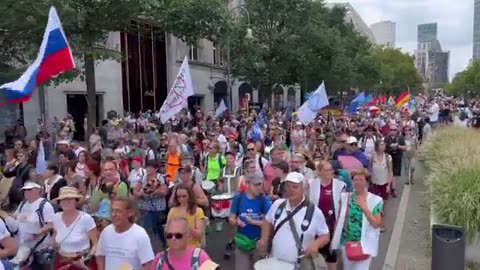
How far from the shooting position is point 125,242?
4.28 metres

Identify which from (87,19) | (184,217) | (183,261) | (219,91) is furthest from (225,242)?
(219,91)

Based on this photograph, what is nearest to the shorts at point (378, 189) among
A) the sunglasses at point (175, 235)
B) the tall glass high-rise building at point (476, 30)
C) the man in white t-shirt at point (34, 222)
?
the man in white t-shirt at point (34, 222)

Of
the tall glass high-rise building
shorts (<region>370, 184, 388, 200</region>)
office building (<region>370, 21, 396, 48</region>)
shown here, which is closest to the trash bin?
shorts (<region>370, 184, 388, 200</region>)

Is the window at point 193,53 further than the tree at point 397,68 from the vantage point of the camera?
No

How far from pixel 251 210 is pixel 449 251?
2.32 m

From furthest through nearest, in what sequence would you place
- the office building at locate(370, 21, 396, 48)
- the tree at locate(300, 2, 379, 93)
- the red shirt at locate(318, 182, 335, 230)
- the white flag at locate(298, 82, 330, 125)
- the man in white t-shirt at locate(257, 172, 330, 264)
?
the office building at locate(370, 21, 396, 48) → the tree at locate(300, 2, 379, 93) → the white flag at locate(298, 82, 330, 125) → the red shirt at locate(318, 182, 335, 230) → the man in white t-shirt at locate(257, 172, 330, 264)

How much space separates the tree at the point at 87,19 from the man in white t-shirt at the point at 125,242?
8.86m

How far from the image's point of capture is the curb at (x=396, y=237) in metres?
7.50

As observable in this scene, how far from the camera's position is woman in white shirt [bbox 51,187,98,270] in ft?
16.0

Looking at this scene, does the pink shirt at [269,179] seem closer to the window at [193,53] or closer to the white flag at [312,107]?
the white flag at [312,107]

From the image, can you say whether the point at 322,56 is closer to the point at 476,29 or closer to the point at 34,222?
the point at 34,222

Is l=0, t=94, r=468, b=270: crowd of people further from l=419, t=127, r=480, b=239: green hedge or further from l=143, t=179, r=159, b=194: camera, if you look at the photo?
l=419, t=127, r=480, b=239: green hedge

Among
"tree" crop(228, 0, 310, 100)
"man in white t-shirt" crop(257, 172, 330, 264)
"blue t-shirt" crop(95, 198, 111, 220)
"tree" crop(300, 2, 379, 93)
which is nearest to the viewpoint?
"man in white t-shirt" crop(257, 172, 330, 264)

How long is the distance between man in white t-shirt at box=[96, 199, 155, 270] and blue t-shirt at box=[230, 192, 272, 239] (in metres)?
1.56
